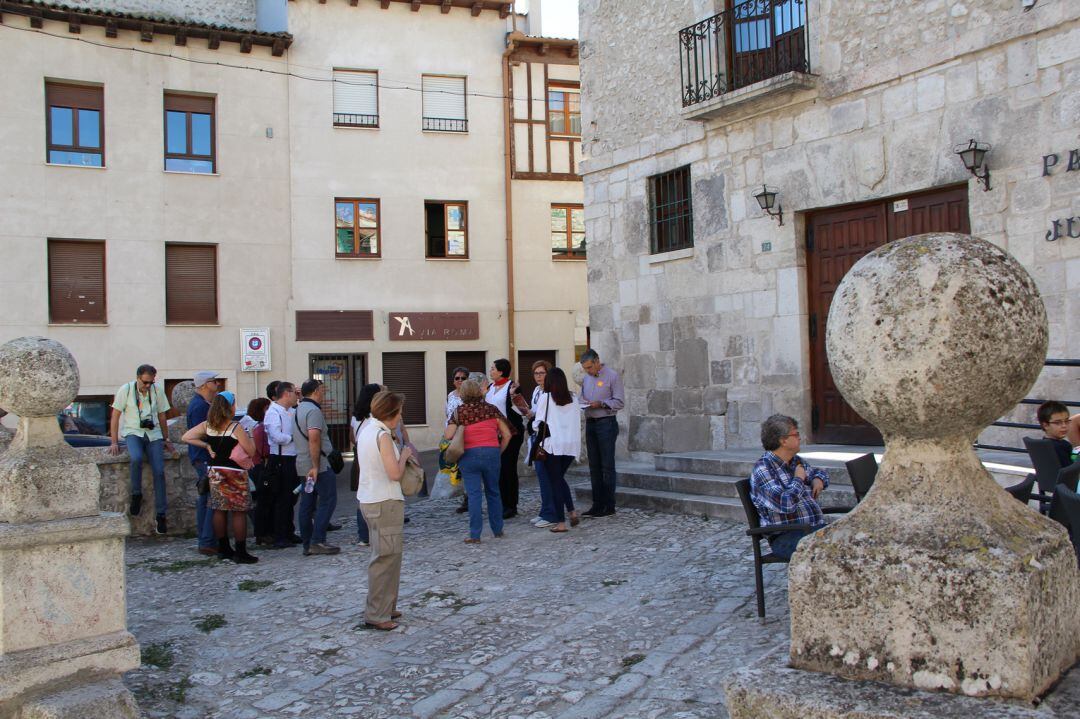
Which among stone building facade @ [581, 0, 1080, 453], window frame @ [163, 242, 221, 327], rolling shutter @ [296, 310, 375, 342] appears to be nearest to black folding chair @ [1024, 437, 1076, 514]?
stone building facade @ [581, 0, 1080, 453]

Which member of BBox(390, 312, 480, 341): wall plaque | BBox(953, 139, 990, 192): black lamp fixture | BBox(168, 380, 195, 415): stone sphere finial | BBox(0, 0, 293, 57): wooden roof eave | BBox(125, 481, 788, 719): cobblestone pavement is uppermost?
BBox(0, 0, 293, 57): wooden roof eave

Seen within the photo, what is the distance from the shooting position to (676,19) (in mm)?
12641

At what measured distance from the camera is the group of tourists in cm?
822

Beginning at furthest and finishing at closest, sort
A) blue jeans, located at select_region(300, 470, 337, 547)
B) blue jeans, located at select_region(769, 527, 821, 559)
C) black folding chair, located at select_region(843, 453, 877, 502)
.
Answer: blue jeans, located at select_region(300, 470, 337, 547)
black folding chair, located at select_region(843, 453, 877, 502)
blue jeans, located at select_region(769, 527, 821, 559)

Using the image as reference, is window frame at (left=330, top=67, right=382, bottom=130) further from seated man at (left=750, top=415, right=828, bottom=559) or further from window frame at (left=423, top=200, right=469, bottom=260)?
seated man at (left=750, top=415, right=828, bottom=559)

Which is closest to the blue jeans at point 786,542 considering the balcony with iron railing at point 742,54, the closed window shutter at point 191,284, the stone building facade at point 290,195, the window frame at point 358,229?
the balcony with iron railing at point 742,54

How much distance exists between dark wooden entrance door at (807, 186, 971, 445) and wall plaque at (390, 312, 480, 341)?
12.0m

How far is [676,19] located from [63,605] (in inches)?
429

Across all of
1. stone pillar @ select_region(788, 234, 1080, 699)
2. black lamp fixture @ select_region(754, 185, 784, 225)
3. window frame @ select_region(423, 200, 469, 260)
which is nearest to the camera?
stone pillar @ select_region(788, 234, 1080, 699)

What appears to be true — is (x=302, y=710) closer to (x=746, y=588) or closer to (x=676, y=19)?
(x=746, y=588)

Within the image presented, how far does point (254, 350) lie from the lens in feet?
66.6

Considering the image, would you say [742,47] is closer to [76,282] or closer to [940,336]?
[940,336]

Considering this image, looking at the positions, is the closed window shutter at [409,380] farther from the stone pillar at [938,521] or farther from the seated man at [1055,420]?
the stone pillar at [938,521]

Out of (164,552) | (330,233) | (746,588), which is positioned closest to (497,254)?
(330,233)
